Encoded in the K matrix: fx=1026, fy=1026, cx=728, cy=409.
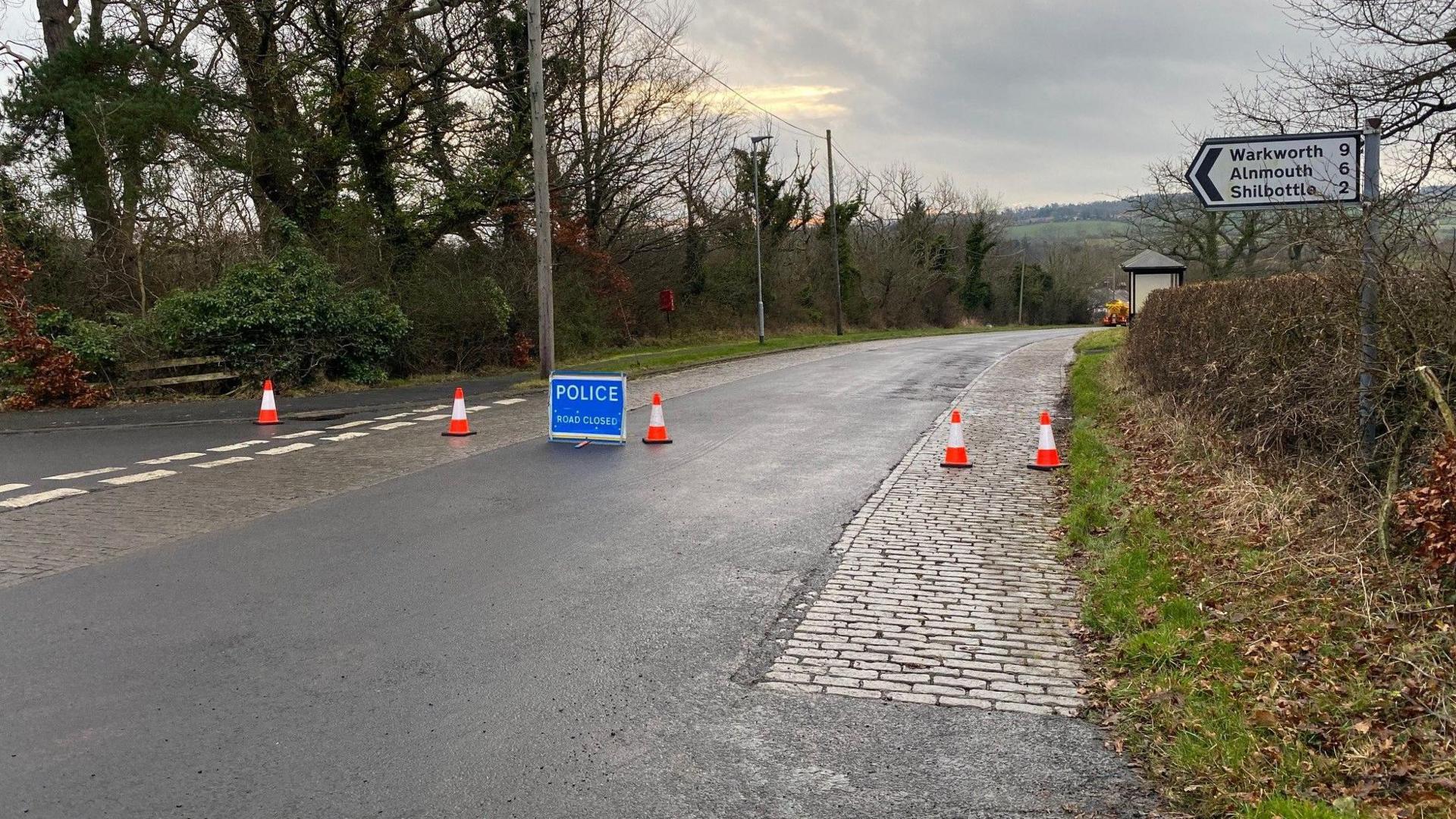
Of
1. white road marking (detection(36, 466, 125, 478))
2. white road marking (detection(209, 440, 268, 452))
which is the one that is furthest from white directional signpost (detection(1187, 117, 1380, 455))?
white road marking (detection(209, 440, 268, 452))

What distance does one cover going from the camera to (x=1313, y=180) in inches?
259

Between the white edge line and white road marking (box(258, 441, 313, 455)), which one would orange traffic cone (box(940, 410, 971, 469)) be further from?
the white edge line

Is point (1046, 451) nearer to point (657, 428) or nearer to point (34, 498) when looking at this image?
point (657, 428)

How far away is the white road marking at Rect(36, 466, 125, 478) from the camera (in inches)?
416

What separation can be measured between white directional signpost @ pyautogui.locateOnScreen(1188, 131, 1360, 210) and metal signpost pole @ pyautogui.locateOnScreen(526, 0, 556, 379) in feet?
51.1

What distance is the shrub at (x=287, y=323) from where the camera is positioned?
18359mm

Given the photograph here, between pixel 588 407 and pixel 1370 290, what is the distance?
8.97 m

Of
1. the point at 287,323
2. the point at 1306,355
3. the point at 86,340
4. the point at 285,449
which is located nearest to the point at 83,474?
the point at 285,449

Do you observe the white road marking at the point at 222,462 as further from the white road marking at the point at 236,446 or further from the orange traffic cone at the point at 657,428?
the orange traffic cone at the point at 657,428

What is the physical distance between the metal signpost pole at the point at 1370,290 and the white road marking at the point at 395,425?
11898 mm

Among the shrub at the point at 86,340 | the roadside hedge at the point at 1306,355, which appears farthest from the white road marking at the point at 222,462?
the roadside hedge at the point at 1306,355

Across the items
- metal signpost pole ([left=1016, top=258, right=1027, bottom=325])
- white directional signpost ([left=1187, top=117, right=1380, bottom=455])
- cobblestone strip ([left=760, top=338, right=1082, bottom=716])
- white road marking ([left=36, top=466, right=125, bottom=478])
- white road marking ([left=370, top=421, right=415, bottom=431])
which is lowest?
cobblestone strip ([left=760, top=338, right=1082, bottom=716])

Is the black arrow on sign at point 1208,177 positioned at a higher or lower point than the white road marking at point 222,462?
higher

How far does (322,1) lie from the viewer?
22188mm
